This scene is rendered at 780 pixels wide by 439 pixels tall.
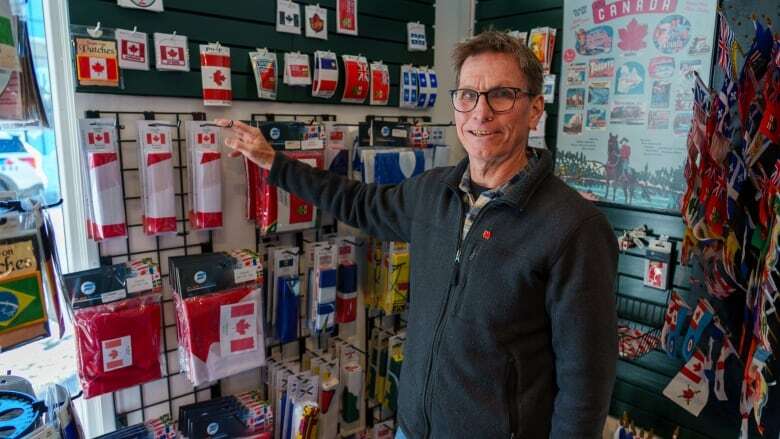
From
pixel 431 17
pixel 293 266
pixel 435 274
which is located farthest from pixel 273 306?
pixel 431 17

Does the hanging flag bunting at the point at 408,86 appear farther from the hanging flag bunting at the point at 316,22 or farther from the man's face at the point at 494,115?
the man's face at the point at 494,115

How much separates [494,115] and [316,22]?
129cm

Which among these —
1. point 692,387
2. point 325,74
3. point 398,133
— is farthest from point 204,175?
point 692,387

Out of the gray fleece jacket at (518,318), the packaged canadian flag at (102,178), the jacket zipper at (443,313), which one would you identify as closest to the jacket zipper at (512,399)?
the gray fleece jacket at (518,318)

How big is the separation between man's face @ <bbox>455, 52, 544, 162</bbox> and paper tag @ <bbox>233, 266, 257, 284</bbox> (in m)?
1.07

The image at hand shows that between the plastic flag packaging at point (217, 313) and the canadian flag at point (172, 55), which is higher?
the canadian flag at point (172, 55)

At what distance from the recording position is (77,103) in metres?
1.87

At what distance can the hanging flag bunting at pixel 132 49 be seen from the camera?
6.20 ft

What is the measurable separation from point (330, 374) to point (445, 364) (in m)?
1.16

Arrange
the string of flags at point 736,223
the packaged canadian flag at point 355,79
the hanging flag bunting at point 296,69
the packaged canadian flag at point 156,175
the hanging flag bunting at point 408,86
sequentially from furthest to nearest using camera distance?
the hanging flag bunting at point 408,86 < the packaged canadian flag at point 355,79 < the hanging flag bunting at point 296,69 < the packaged canadian flag at point 156,175 < the string of flags at point 736,223

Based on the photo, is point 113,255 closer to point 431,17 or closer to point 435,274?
point 435,274

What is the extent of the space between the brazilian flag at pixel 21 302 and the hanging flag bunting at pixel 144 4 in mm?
1000

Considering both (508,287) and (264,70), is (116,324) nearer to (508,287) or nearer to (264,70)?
(264,70)

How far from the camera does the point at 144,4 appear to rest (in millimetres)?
1939
